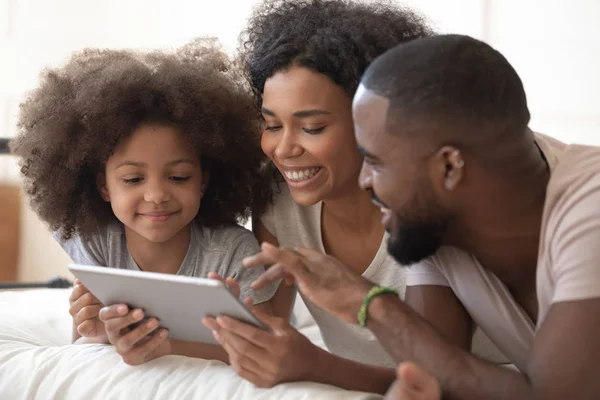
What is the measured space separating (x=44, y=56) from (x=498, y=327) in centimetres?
338

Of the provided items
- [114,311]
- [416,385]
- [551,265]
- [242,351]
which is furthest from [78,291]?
[551,265]

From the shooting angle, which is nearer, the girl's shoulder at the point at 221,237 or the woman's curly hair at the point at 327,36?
the woman's curly hair at the point at 327,36

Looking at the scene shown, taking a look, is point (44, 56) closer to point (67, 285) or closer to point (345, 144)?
point (67, 285)

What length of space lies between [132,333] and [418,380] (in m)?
0.68

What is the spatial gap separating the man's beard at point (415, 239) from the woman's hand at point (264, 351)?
0.26 m

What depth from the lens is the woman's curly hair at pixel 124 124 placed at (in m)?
2.07

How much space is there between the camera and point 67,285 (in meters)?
3.14

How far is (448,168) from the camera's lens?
148cm

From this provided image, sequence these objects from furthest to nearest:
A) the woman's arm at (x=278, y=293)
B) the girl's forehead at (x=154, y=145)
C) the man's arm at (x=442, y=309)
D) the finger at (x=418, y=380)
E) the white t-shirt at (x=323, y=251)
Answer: the woman's arm at (x=278, y=293) < the white t-shirt at (x=323, y=251) < the girl's forehead at (x=154, y=145) < the man's arm at (x=442, y=309) < the finger at (x=418, y=380)

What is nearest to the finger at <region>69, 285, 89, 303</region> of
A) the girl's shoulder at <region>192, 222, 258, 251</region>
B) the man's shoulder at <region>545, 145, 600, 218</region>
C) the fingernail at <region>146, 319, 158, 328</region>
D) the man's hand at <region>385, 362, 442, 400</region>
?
the fingernail at <region>146, 319, 158, 328</region>

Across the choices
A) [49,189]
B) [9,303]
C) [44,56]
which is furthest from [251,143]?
[44,56]

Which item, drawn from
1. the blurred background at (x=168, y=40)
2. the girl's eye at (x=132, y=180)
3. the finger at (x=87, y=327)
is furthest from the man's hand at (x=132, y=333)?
the blurred background at (x=168, y=40)

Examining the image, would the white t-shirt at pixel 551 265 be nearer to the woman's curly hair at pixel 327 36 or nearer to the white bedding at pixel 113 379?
the white bedding at pixel 113 379

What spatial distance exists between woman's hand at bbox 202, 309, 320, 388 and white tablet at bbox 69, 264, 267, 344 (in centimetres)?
2
